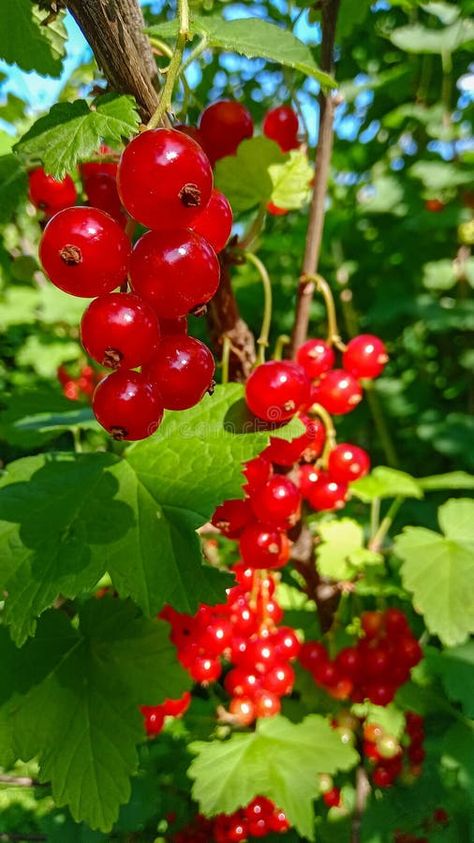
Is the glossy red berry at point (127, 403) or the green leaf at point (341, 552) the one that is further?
the green leaf at point (341, 552)

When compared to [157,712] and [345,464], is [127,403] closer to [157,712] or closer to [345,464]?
[345,464]

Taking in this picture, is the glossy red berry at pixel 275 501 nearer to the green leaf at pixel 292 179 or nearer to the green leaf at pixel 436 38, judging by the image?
the green leaf at pixel 292 179

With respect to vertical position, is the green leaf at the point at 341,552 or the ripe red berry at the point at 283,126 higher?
the ripe red berry at the point at 283,126

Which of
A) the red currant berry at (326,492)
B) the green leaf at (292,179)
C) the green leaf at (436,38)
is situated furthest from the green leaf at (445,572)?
the green leaf at (436,38)

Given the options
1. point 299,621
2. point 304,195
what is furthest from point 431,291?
point 304,195

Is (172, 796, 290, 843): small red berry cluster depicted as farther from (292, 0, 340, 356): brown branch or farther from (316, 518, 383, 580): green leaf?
(292, 0, 340, 356): brown branch

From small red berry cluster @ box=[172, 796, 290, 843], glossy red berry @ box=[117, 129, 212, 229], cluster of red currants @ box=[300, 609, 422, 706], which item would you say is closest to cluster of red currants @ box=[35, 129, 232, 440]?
glossy red berry @ box=[117, 129, 212, 229]

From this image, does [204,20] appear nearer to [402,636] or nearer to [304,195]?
[304,195]
